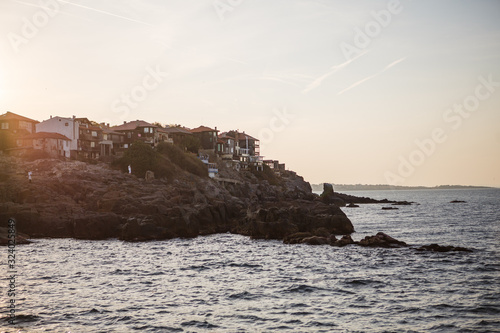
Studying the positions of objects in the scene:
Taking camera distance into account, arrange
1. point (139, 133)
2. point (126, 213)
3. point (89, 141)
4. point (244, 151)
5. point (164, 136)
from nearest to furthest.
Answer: point (126, 213) → point (89, 141) → point (139, 133) → point (164, 136) → point (244, 151)

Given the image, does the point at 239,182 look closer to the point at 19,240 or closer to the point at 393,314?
the point at 19,240

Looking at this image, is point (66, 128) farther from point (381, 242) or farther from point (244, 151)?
point (381, 242)

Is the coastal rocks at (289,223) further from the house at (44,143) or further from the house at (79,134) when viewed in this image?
the house at (79,134)

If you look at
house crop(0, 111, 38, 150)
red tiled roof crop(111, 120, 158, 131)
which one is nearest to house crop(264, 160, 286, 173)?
red tiled roof crop(111, 120, 158, 131)

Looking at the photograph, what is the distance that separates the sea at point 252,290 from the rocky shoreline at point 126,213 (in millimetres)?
9229

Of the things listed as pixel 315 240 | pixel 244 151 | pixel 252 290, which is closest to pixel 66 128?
pixel 244 151

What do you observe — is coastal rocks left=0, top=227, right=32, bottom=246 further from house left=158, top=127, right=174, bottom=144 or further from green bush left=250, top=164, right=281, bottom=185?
green bush left=250, top=164, right=281, bottom=185

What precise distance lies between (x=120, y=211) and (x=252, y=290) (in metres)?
39.9

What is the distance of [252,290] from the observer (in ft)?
93.0

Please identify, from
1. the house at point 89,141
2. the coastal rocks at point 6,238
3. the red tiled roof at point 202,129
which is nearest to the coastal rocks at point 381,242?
Result: the coastal rocks at point 6,238

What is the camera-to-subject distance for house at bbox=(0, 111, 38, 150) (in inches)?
3920

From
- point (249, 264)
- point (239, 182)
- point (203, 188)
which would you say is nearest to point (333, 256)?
point (249, 264)

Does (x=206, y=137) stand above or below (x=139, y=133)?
above

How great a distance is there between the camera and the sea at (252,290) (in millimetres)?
21219
